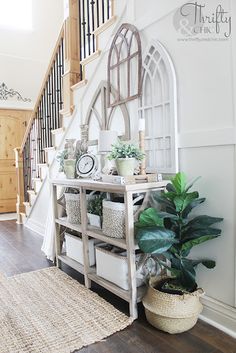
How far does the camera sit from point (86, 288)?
237 centimetres

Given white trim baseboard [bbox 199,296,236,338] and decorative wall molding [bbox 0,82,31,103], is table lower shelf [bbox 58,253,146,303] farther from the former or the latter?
decorative wall molding [bbox 0,82,31,103]

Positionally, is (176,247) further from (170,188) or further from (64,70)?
(64,70)

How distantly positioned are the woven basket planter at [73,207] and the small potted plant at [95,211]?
113 millimetres

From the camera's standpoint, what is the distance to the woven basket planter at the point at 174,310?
5.62ft

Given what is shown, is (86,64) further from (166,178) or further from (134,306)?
(134,306)

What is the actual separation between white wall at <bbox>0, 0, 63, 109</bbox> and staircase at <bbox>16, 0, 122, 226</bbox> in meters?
1.68

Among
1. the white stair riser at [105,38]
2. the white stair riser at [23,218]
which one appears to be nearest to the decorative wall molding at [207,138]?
the white stair riser at [105,38]

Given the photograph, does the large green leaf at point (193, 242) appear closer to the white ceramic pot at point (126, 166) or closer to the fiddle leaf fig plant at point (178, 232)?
the fiddle leaf fig plant at point (178, 232)

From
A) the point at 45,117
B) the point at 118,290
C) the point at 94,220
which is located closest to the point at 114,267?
the point at 118,290

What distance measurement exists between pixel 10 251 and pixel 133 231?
2.11 m

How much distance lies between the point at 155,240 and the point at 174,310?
0.40m

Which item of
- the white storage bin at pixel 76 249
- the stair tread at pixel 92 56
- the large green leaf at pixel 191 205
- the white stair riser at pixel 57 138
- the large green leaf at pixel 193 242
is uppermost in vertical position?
the stair tread at pixel 92 56

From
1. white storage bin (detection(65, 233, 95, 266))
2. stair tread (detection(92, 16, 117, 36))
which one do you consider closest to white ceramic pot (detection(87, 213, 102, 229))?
white storage bin (detection(65, 233, 95, 266))

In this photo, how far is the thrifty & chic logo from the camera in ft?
5.71
